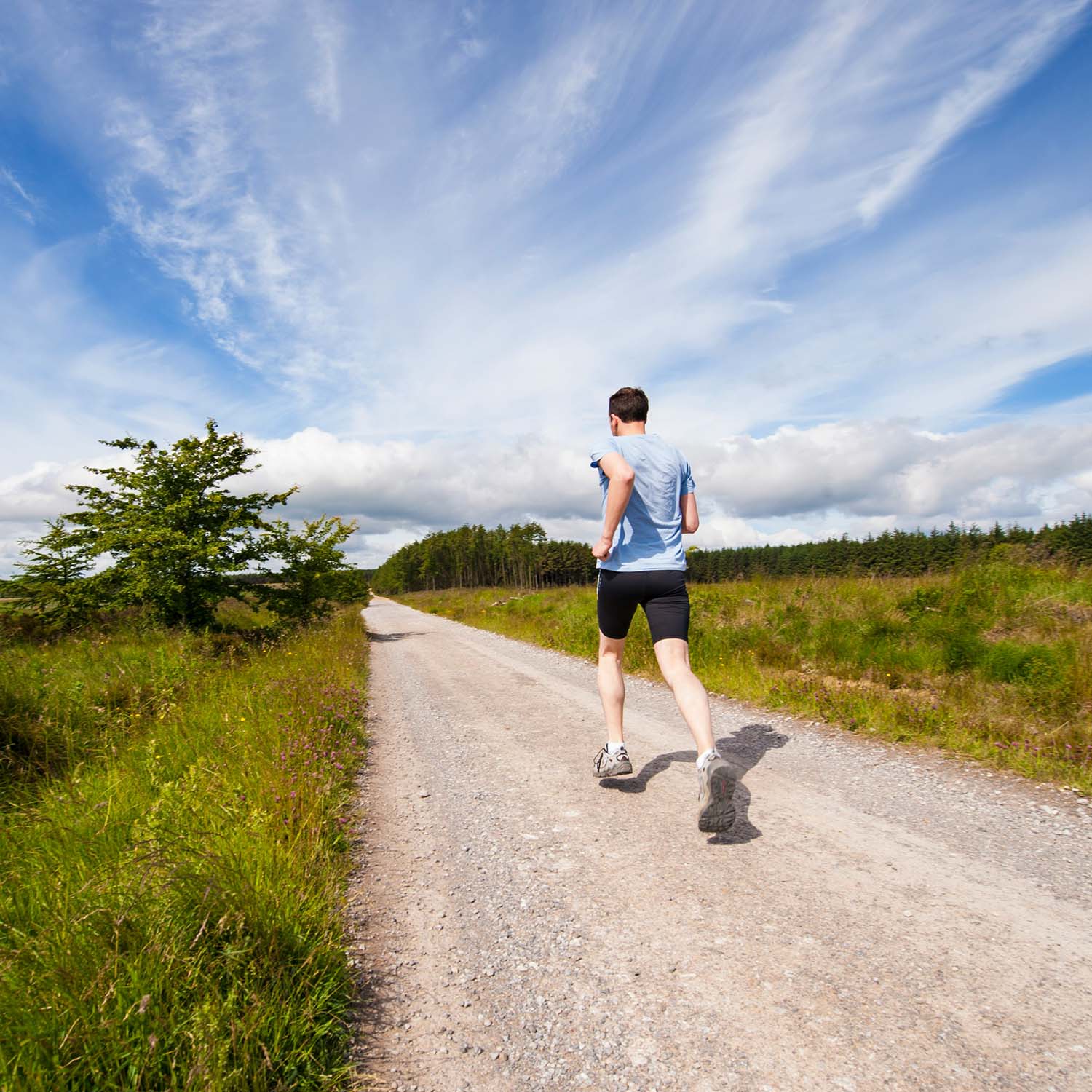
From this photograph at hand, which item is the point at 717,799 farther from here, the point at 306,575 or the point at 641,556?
the point at 306,575

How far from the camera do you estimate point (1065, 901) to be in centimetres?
239

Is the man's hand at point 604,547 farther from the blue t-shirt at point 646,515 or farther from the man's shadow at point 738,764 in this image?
the man's shadow at point 738,764

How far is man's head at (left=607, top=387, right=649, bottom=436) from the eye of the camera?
12.7 feet

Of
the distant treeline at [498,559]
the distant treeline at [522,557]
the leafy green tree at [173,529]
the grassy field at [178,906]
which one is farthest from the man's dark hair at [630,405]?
the distant treeline at [498,559]

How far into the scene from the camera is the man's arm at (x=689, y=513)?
3838 millimetres

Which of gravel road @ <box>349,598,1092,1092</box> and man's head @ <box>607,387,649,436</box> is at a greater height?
man's head @ <box>607,387,649,436</box>

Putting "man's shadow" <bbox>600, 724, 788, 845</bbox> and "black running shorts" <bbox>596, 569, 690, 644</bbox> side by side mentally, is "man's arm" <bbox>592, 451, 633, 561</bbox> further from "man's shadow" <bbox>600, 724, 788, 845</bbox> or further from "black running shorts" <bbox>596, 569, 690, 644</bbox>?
"man's shadow" <bbox>600, 724, 788, 845</bbox>

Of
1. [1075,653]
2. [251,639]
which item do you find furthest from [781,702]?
[251,639]

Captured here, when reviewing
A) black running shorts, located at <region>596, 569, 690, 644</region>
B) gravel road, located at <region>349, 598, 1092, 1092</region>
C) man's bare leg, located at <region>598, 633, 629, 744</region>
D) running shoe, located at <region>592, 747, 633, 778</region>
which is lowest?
gravel road, located at <region>349, 598, 1092, 1092</region>

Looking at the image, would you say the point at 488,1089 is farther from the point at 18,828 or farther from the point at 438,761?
the point at 438,761

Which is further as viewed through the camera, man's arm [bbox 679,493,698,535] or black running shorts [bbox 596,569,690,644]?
man's arm [bbox 679,493,698,535]

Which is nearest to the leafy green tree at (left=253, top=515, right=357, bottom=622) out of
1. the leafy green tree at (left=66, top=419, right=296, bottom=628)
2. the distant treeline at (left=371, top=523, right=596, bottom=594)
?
the leafy green tree at (left=66, top=419, right=296, bottom=628)

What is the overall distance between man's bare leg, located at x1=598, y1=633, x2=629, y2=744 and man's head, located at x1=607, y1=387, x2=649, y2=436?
4.60 ft

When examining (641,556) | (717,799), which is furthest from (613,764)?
(641,556)
